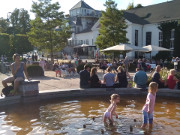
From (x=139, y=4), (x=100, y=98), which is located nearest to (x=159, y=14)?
(x=139, y=4)

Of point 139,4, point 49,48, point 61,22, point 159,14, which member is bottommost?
point 49,48

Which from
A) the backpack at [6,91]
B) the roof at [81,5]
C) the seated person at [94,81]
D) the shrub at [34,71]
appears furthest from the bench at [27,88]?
the roof at [81,5]

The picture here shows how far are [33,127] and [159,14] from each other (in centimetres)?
3777

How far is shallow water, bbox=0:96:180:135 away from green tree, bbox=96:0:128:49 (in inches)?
720

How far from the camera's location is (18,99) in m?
7.80

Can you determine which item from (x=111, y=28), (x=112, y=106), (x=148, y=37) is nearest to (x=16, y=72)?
(x=112, y=106)

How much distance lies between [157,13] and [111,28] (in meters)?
17.0

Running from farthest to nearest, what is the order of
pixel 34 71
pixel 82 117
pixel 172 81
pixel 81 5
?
1. pixel 81 5
2. pixel 34 71
3. pixel 172 81
4. pixel 82 117

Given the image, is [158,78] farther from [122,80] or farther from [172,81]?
[122,80]

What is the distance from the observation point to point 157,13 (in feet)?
128

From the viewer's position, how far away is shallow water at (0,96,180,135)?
5426mm

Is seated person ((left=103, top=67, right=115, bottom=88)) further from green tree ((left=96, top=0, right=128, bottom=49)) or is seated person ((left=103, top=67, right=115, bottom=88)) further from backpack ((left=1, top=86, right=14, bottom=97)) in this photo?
green tree ((left=96, top=0, right=128, bottom=49))

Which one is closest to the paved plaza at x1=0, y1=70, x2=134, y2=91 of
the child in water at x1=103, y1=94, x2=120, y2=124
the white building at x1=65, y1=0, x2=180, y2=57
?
the child in water at x1=103, y1=94, x2=120, y2=124

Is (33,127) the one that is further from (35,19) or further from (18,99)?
(35,19)
